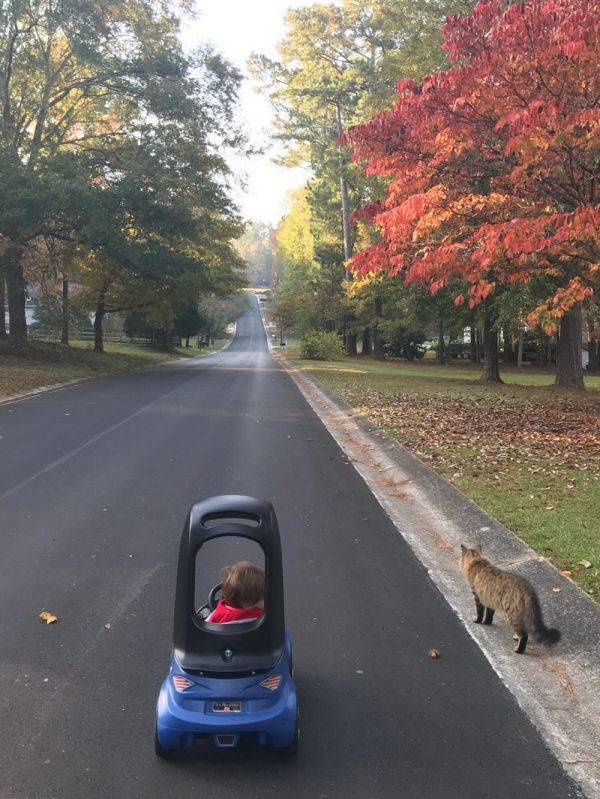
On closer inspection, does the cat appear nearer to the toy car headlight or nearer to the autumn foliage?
the toy car headlight

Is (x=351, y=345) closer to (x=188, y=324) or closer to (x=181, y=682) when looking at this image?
(x=188, y=324)

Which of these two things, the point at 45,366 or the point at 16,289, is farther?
the point at 16,289

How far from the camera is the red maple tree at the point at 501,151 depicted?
8820mm

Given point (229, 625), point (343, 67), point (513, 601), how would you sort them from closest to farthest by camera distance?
point (229, 625) → point (513, 601) → point (343, 67)

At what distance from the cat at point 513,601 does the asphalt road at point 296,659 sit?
0.30 metres

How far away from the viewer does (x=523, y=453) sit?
9.69 meters

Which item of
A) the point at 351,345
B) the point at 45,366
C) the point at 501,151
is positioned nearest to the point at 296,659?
the point at 501,151

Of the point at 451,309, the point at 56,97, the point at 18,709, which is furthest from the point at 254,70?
the point at 18,709

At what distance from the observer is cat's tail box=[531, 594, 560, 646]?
3822mm

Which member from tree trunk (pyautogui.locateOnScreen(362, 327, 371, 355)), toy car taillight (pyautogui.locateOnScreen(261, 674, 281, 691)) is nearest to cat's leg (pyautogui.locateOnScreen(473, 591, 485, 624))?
toy car taillight (pyautogui.locateOnScreen(261, 674, 281, 691))

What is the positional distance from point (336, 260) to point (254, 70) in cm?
1736

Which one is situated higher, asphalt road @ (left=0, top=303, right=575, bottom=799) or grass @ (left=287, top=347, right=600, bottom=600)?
grass @ (left=287, top=347, right=600, bottom=600)

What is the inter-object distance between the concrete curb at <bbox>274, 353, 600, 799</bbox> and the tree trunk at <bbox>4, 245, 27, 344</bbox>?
802 inches

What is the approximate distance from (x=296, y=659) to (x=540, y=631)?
1.51 meters
